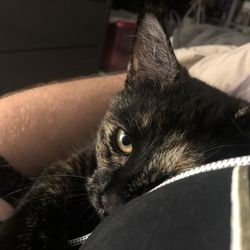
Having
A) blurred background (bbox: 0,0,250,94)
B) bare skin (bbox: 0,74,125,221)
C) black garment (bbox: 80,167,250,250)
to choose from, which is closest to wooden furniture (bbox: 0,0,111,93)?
blurred background (bbox: 0,0,250,94)

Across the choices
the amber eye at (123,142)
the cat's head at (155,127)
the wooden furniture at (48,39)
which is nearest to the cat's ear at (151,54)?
the cat's head at (155,127)

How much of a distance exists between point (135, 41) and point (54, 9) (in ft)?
4.49

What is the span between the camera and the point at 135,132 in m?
0.75

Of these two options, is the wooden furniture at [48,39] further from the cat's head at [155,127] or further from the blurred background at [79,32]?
the cat's head at [155,127]

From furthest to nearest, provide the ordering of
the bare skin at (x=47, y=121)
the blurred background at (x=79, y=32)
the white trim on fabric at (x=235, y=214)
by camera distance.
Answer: the blurred background at (x=79, y=32), the bare skin at (x=47, y=121), the white trim on fabric at (x=235, y=214)

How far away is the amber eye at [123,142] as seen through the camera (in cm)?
77

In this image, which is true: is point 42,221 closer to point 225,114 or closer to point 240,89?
point 225,114

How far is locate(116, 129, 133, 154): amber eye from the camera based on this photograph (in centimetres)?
77

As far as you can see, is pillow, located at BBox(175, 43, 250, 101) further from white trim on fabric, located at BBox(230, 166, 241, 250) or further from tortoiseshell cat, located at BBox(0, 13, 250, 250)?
white trim on fabric, located at BBox(230, 166, 241, 250)

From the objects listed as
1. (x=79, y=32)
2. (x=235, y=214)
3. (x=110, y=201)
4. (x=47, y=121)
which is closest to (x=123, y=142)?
(x=110, y=201)

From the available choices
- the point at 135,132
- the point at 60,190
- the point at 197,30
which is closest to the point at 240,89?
the point at 135,132

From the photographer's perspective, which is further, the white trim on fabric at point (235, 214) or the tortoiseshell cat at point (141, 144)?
the tortoiseshell cat at point (141, 144)

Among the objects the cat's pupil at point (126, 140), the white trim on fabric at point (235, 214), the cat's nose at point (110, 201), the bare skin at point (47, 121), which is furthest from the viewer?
the bare skin at point (47, 121)

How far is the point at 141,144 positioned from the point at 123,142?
74 mm
